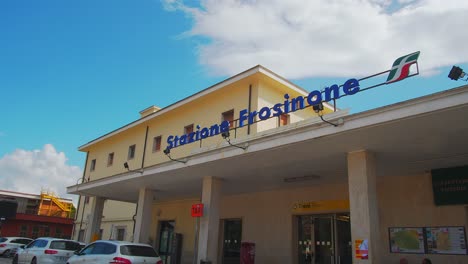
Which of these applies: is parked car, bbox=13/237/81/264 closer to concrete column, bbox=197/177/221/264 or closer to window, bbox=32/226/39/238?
concrete column, bbox=197/177/221/264

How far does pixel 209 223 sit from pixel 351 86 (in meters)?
6.95

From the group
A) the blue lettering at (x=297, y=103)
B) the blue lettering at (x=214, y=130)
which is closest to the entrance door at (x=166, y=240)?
the blue lettering at (x=214, y=130)

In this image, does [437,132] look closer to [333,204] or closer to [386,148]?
[386,148]

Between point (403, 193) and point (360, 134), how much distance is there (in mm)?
4781

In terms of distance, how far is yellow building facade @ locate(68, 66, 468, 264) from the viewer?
946cm

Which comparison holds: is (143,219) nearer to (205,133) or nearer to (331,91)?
(205,133)

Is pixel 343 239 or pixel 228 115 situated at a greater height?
pixel 228 115

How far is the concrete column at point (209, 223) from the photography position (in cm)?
1380

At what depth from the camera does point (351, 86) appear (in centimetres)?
1066

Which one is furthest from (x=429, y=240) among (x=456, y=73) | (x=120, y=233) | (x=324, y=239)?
(x=120, y=233)

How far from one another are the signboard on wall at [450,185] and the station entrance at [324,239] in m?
3.53

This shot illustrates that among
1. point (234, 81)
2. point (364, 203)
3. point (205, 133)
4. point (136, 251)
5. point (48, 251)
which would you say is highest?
point (234, 81)

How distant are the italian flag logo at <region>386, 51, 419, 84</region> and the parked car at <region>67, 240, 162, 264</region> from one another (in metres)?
8.48

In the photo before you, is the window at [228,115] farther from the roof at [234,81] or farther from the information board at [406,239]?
the information board at [406,239]
